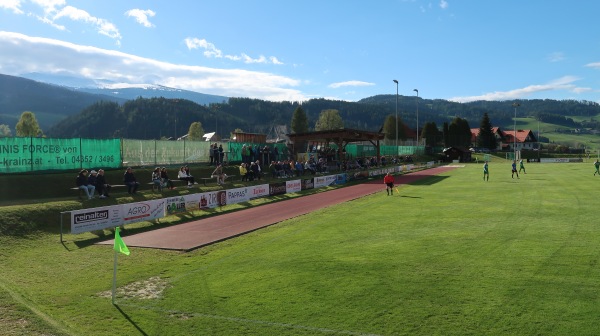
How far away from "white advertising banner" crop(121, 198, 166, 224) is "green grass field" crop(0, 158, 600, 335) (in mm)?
2623

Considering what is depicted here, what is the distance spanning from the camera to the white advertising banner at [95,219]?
19.2 meters

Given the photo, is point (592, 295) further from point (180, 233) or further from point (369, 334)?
point (180, 233)

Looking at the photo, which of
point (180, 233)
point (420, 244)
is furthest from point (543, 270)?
point (180, 233)

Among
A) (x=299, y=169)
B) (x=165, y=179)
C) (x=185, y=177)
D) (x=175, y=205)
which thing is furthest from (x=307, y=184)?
(x=175, y=205)

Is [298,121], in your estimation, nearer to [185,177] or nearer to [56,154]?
[185,177]

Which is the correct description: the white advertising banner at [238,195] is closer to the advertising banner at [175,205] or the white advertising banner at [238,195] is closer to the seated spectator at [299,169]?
the advertising banner at [175,205]

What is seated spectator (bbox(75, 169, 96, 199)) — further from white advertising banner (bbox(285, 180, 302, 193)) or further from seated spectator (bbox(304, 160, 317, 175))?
seated spectator (bbox(304, 160, 317, 175))

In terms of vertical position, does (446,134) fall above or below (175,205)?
above

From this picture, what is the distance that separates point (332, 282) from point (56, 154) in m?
23.0

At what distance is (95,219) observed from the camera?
2002cm

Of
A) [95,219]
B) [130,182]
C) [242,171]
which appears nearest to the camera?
[95,219]

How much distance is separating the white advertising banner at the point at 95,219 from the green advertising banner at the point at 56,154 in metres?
8.76

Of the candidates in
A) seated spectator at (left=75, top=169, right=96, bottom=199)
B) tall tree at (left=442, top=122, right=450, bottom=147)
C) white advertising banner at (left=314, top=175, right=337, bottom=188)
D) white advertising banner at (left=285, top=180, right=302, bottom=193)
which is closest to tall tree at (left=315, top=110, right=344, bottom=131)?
tall tree at (left=442, top=122, right=450, bottom=147)

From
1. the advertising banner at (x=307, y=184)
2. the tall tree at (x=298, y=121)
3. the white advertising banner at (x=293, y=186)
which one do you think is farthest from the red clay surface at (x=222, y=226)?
the tall tree at (x=298, y=121)
